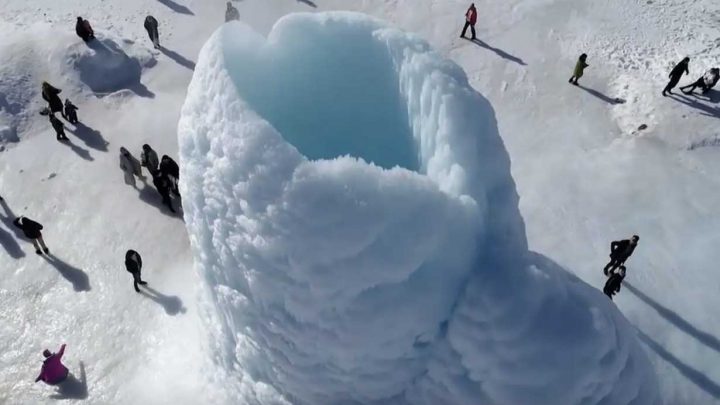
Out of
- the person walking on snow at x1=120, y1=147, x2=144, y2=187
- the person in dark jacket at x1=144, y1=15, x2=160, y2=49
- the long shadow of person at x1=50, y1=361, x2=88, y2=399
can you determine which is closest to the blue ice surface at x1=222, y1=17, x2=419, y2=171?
the long shadow of person at x1=50, y1=361, x2=88, y2=399

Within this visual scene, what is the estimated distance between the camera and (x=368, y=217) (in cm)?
486

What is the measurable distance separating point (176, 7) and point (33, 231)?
822cm

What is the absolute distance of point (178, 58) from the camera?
1509 centimetres

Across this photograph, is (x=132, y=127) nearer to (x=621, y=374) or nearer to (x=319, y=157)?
(x=319, y=157)

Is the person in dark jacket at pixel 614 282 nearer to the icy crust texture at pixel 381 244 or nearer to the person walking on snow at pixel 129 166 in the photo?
the icy crust texture at pixel 381 244

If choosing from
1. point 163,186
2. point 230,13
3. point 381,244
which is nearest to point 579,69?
point 230,13

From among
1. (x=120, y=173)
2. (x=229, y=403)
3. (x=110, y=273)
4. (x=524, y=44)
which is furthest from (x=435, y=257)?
(x=524, y=44)

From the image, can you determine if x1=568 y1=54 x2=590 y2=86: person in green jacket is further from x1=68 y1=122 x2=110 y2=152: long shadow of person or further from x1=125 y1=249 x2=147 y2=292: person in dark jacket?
x1=68 y1=122 x2=110 y2=152: long shadow of person

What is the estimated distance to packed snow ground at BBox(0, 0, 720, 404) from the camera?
9961 mm

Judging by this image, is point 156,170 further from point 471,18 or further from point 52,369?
point 471,18

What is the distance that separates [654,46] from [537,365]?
12.2 metres

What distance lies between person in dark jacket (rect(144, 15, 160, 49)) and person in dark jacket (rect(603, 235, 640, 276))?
11.4m

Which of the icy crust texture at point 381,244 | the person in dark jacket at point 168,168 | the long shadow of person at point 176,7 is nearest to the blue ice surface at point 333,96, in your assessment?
the icy crust texture at point 381,244

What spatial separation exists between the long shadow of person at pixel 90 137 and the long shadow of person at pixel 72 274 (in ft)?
9.42
